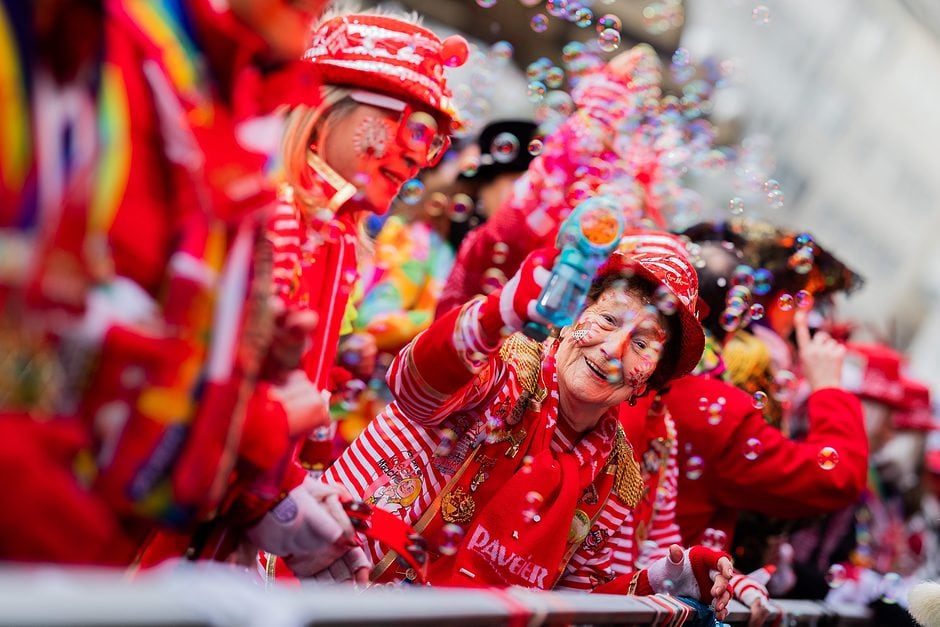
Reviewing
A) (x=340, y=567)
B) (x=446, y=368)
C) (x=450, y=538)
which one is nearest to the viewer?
(x=340, y=567)

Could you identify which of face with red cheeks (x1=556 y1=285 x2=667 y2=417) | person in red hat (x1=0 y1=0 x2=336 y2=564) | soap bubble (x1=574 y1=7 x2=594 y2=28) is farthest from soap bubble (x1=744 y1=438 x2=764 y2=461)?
person in red hat (x1=0 y1=0 x2=336 y2=564)

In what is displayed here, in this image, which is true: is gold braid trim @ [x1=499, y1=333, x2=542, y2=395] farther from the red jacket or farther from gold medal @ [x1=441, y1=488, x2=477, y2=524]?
the red jacket

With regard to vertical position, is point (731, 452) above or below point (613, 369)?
below

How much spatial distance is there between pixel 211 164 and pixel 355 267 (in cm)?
134

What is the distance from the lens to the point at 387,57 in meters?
2.68

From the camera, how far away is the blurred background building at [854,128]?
10.8 meters

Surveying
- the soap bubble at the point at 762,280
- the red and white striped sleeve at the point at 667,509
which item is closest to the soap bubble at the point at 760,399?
the red and white striped sleeve at the point at 667,509

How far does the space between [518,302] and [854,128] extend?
1135cm

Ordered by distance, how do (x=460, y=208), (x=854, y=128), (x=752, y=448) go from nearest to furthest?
(x=752, y=448) → (x=460, y=208) → (x=854, y=128)

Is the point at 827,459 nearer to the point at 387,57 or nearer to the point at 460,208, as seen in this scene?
the point at 460,208

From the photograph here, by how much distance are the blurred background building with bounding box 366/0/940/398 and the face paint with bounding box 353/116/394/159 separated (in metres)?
6.95

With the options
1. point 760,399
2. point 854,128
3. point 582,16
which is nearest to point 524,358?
point 760,399

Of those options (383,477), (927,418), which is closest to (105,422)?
(383,477)

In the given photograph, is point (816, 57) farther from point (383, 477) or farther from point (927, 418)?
point (383, 477)
